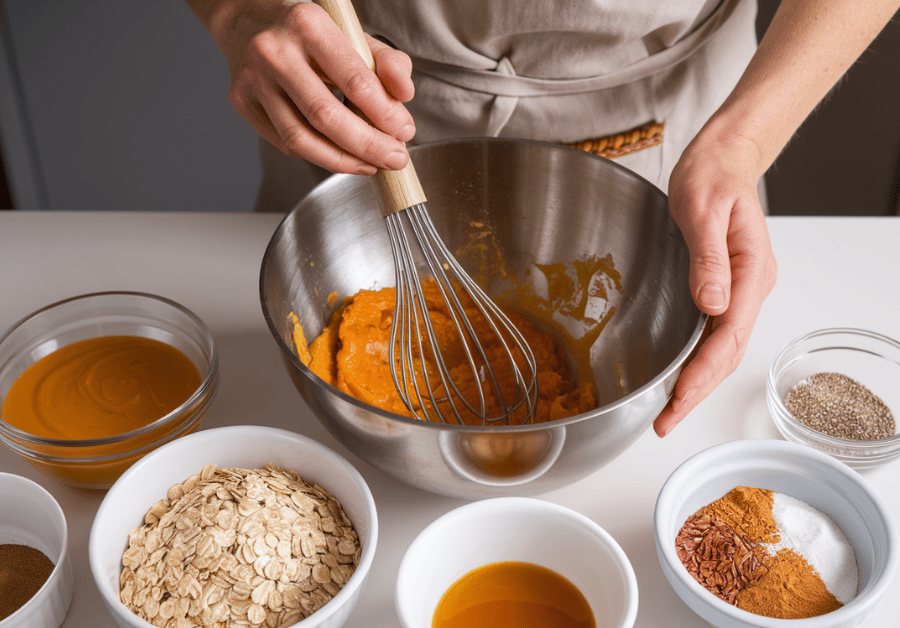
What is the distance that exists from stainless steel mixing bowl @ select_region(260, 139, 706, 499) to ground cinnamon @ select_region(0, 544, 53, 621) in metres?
0.30

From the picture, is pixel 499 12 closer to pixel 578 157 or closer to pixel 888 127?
pixel 578 157

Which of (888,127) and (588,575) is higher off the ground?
(588,575)

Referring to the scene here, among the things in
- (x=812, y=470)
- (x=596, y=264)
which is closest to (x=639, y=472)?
(x=812, y=470)

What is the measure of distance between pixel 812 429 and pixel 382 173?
0.58 metres

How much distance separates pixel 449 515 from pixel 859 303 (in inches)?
28.4

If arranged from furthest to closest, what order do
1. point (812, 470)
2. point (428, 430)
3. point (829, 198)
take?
point (829, 198) → point (812, 470) → point (428, 430)

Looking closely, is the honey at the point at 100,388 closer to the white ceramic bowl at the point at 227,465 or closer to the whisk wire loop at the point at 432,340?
the white ceramic bowl at the point at 227,465

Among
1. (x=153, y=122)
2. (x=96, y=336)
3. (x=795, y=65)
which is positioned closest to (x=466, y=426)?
(x=96, y=336)

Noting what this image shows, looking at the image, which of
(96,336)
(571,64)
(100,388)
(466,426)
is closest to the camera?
(466,426)

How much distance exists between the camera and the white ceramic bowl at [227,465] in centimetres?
63

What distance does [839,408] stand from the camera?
88 centimetres

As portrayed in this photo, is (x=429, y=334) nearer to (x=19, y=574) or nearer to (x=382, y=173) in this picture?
(x=382, y=173)

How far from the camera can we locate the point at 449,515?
67cm

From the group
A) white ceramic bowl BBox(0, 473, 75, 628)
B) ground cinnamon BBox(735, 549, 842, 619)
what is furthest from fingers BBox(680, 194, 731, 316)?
white ceramic bowl BBox(0, 473, 75, 628)
